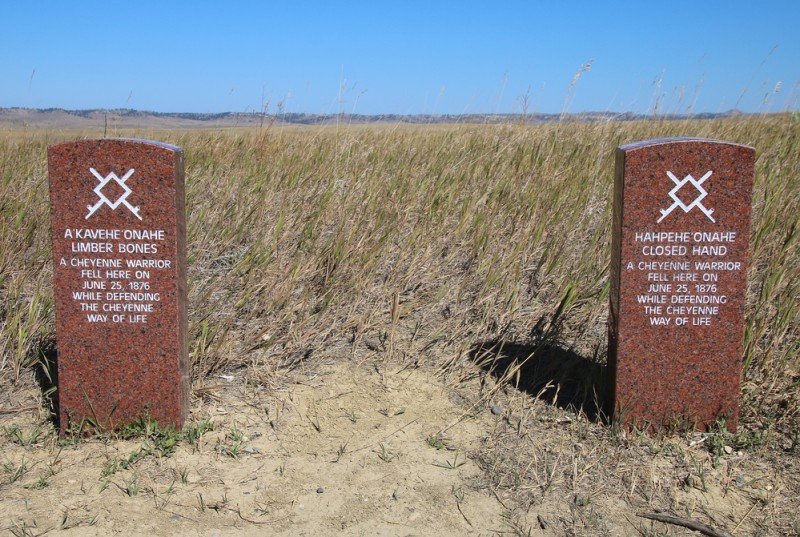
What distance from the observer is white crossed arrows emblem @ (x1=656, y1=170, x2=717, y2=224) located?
3.23 m

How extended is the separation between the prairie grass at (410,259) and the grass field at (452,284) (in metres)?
0.02

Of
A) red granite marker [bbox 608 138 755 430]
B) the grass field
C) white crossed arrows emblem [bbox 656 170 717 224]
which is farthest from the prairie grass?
white crossed arrows emblem [bbox 656 170 717 224]

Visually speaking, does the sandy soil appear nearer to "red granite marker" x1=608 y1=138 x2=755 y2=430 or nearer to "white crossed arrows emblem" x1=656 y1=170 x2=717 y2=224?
"red granite marker" x1=608 y1=138 x2=755 y2=430

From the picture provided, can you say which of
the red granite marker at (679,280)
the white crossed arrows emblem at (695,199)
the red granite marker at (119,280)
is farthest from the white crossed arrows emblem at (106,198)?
the white crossed arrows emblem at (695,199)

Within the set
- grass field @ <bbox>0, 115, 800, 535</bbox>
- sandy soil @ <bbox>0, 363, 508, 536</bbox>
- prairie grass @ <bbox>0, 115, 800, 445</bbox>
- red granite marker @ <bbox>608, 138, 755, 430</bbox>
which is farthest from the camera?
prairie grass @ <bbox>0, 115, 800, 445</bbox>

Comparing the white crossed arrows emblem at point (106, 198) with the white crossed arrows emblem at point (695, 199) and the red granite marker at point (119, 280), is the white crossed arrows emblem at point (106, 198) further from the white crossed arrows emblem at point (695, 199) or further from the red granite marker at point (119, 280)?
the white crossed arrows emblem at point (695, 199)

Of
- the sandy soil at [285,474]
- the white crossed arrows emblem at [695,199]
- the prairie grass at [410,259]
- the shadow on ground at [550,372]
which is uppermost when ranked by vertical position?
the white crossed arrows emblem at [695,199]

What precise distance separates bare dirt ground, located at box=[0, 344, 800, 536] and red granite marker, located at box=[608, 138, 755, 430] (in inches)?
7.9

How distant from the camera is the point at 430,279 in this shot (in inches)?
192

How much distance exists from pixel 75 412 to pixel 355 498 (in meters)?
1.46

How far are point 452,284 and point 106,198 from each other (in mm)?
2339

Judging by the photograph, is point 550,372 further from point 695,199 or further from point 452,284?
point 695,199

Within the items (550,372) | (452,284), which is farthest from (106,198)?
(550,372)

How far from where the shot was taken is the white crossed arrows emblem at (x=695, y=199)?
10.6ft
